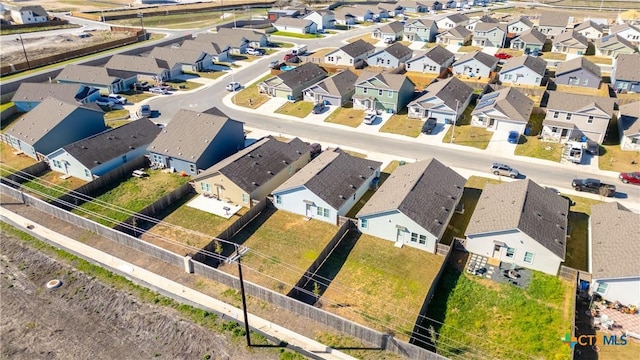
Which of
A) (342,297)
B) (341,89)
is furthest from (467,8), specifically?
(342,297)

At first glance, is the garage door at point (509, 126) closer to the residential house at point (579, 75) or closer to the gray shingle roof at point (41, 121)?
the residential house at point (579, 75)

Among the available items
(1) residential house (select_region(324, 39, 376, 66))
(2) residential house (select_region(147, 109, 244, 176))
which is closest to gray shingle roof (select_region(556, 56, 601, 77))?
(1) residential house (select_region(324, 39, 376, 66))

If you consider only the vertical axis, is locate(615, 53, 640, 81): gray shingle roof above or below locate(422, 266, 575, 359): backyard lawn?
above

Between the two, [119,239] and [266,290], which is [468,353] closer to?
[266,290]

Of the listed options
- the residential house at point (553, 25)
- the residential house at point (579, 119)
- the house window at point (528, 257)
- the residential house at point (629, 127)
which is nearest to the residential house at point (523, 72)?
the residential house at point (629, 127)

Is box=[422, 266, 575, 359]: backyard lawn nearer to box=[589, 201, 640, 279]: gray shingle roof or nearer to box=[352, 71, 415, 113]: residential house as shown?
box=[589, 201, 640, 279]: gray shingle roof
